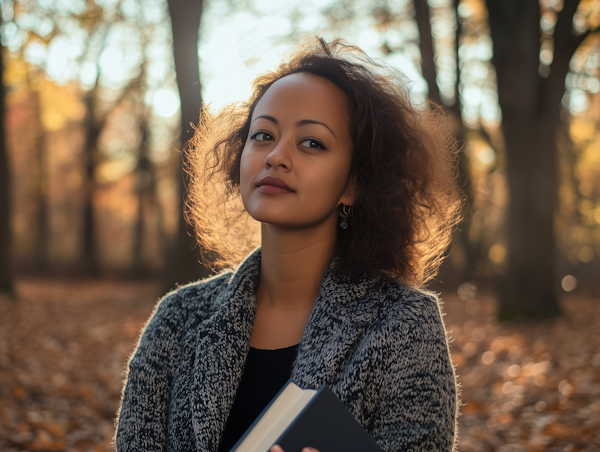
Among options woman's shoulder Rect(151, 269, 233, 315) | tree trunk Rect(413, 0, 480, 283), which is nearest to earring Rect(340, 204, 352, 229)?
woman's shoulder Rect(151, 269, 233, 315)

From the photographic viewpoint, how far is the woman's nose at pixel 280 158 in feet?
5.92

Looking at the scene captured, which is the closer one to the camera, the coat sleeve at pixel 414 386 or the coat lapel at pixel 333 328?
the coat sleeve at pixel 414 386

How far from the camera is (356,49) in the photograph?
2.17 meters

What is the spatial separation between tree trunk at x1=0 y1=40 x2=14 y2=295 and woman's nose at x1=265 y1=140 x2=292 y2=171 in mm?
9570

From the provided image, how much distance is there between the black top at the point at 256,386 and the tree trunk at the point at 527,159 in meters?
7.02

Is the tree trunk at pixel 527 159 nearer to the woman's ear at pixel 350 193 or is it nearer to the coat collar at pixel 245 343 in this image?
the woman's ear at pixel 350 193

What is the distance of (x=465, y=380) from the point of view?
5598mm

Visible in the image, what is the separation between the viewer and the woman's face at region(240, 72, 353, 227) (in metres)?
1.81

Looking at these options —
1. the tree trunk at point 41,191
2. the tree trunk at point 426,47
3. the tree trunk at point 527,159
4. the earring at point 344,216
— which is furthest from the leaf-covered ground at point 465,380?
the tree trunk at point 41,191

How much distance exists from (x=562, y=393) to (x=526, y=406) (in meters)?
0.41

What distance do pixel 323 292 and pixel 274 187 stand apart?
16.6 inches

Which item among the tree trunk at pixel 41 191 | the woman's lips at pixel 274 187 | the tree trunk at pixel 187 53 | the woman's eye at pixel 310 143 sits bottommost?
the tree trunk at pixel 41 191

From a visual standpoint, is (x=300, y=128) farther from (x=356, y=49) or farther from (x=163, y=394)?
(x=163, y=394)

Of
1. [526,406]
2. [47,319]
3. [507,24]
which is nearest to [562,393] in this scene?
[526,406]
